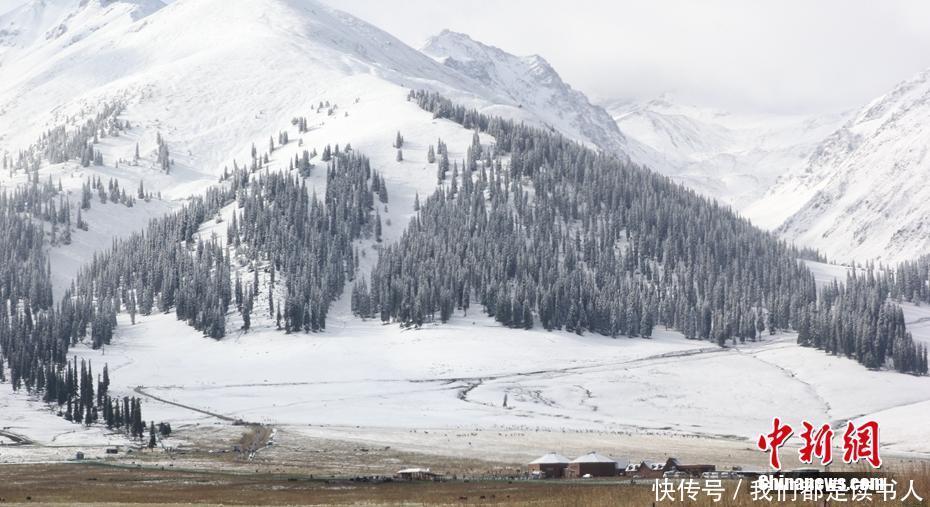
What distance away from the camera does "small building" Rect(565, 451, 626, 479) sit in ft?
401

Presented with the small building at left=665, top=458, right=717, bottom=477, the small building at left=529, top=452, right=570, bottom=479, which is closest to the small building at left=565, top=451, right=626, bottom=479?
the small building at left=529, top=452, right=570, bottom=479

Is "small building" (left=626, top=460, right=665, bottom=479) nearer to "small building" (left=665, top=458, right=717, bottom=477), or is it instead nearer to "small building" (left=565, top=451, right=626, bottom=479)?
"small building" (left=665, top=458, right=717, bottom=477)

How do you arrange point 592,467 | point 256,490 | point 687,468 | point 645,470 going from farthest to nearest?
point 645,470
point 592,467
point 687,468
point 256,490

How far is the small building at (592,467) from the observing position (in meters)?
122

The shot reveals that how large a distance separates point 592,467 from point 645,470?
17.9ft

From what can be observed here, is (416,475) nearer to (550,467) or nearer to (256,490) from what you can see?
(550,467)

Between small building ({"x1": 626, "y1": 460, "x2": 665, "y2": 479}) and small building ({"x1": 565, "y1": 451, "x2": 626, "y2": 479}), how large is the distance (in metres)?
1.82

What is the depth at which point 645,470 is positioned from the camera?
12431 centimetres

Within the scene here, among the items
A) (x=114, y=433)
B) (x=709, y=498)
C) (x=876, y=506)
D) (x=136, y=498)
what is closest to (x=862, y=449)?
(x=876, y=506)

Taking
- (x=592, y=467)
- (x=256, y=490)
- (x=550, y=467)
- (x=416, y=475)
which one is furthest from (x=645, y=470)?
(x=256, y=490)

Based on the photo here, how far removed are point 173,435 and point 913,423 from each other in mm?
104966

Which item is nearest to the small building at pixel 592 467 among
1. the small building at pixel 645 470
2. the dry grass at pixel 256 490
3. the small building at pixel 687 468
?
the small building at pixel 645 470

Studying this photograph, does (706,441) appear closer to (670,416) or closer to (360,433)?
(670,416)

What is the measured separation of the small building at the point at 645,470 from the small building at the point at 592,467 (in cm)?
182
